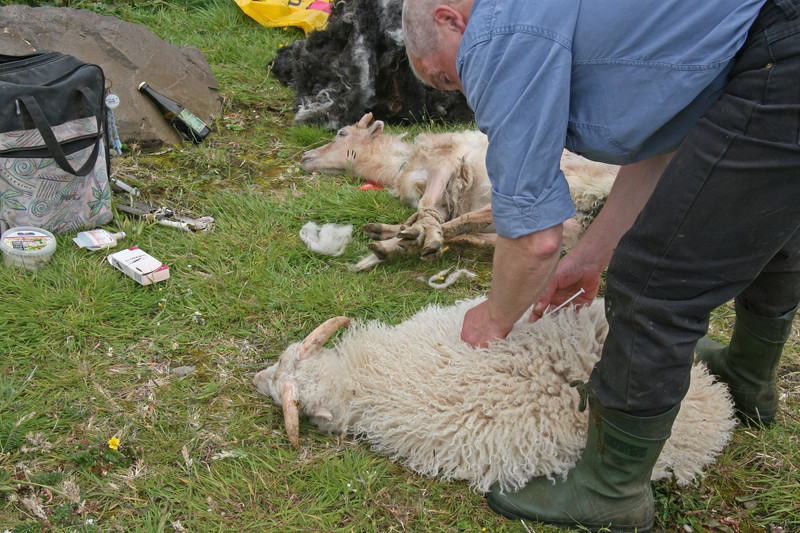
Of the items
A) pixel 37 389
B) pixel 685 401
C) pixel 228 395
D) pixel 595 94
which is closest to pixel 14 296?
pixel 37 389

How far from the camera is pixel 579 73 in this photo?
171 centimetres

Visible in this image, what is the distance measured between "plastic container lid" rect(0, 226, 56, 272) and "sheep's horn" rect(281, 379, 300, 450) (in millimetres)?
1760

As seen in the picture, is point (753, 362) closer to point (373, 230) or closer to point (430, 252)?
point (430, 252)

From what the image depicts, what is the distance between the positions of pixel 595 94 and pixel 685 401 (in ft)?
4.14

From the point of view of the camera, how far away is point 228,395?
2693 millimetres

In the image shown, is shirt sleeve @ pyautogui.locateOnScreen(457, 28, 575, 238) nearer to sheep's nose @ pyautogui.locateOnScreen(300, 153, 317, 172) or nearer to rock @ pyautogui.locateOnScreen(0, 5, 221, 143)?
sheep's nose @ pyautogui.locateOnScreen(300, 153, 317, 172)

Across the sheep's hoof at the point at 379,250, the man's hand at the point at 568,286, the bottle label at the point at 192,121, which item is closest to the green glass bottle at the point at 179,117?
the bottle label at the point at 192,121

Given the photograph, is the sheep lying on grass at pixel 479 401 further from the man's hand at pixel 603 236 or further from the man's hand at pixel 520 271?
the man's hand at pixel 520 271

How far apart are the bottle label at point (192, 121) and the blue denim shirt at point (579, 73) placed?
3.45 metres

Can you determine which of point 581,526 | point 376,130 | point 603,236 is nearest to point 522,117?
point 603,236

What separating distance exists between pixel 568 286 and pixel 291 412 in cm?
123

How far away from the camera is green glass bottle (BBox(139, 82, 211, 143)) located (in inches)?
183

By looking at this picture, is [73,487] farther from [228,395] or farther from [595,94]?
[595,94]

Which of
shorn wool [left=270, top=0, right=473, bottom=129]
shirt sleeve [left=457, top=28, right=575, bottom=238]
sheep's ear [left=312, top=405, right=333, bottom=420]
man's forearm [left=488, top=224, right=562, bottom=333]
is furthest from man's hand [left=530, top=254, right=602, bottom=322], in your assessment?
shorn wool [left=270, top=0, right=473, bottom=129]
